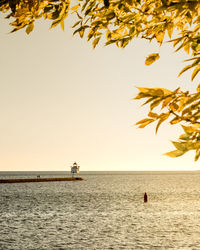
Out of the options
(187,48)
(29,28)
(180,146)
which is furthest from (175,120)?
(29,28)

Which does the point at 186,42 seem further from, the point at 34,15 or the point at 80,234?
the point at 80,234

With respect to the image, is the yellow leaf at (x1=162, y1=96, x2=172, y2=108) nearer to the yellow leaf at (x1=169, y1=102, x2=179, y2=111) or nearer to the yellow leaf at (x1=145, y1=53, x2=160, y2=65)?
the yellow leaf at (x1=169, y1=102, x2=179, y2=111)

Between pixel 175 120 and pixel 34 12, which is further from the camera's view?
pixel 34 12

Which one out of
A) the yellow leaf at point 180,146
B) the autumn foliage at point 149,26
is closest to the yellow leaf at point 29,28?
the autumn foliage at point 149,26

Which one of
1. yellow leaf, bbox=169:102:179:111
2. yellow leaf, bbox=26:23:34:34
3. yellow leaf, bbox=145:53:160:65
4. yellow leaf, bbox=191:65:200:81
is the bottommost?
yellow leaf, bbox=169:102:179:111

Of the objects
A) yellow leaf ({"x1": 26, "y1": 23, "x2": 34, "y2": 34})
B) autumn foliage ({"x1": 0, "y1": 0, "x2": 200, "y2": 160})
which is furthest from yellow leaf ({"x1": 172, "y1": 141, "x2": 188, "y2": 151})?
yellow leaf ({"x1": 26, "y1": 23, "x2": 34, "y2": 34})

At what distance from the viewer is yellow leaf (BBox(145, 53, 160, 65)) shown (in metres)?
4.14

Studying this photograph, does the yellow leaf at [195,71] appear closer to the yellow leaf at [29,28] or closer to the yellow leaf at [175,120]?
the yellow leaf at [175,120]

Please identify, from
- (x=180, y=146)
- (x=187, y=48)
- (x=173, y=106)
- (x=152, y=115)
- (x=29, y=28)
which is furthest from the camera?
(x=29, y=28)

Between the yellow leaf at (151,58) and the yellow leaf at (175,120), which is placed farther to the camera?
the yellow leaf at (151,58)

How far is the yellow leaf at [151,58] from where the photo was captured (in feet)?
13.6

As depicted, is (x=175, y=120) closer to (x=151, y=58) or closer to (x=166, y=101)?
(x=166, y=101)

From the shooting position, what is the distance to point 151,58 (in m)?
4.19

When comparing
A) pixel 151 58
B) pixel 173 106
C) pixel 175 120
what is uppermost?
pixel 151 58
